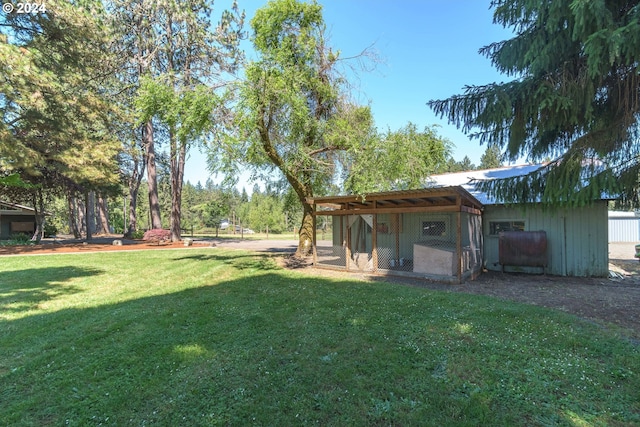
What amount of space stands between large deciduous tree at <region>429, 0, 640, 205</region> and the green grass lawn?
2134mm

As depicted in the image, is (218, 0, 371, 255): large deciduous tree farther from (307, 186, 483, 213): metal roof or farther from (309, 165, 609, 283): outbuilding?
(309, 165, 609, 283): outbuilding

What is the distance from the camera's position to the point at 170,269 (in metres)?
9.88

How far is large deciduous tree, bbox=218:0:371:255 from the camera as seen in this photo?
8.23 meters

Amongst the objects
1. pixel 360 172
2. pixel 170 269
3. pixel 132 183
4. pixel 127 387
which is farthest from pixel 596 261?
pixel 132 183

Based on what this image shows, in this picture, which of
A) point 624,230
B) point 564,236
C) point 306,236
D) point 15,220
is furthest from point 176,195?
point 624,230

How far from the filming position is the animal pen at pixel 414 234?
7949mm

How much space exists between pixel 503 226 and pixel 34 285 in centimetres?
1346

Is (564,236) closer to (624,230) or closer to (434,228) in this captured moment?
(434,228)

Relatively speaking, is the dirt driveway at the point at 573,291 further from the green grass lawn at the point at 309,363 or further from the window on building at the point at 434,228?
the window on building at the point at 434,228

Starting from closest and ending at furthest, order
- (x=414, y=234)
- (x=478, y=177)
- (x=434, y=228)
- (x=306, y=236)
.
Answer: (x=434, y=228)
(x=414, y=234)
(x=478, y=177)
(x=306, y=236)

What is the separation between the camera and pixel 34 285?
24.2ft

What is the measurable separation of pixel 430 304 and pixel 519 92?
374 centimetres

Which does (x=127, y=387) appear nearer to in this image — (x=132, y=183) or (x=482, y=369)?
(x=482, y=369)

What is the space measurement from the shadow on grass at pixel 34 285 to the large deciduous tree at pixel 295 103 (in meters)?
5.36
